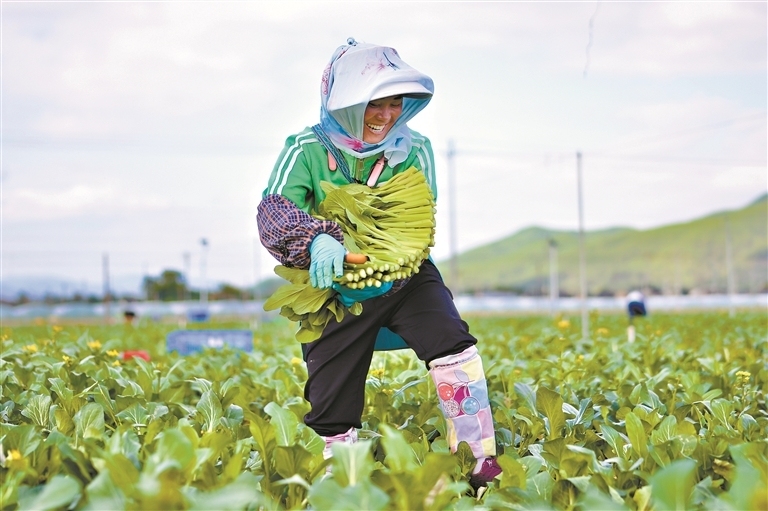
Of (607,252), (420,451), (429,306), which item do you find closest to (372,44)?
(429,306)

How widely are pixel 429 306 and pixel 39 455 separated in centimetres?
146

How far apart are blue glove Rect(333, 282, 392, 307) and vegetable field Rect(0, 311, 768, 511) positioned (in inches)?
19.4

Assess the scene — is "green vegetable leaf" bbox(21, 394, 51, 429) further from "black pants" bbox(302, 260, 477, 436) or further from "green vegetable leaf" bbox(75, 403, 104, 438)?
"black pants" bbox(302, 260, 477, 436)

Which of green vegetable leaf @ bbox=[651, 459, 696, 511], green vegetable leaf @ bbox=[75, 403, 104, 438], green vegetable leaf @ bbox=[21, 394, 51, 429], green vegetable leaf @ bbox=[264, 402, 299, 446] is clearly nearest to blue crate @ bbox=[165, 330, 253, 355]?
green vegetable leaf @ bbox=[21, 394, 51, 429]

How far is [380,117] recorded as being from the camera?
3426 mm

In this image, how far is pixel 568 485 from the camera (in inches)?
102

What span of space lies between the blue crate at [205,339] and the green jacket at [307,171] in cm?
536

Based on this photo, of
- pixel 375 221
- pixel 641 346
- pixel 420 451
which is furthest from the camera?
pixel 641 346

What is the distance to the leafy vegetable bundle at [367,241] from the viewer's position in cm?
309

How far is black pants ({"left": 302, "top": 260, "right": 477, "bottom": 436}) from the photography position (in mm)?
3395

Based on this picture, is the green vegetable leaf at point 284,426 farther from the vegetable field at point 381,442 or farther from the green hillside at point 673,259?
the green hillside at point 673,259

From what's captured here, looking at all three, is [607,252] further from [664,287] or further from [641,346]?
[641,346]

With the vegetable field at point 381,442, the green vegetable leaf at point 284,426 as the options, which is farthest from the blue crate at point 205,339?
the green vegetable leaf at point 284,426

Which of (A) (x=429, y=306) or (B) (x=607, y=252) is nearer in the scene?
(A) (x=429, y=306)
